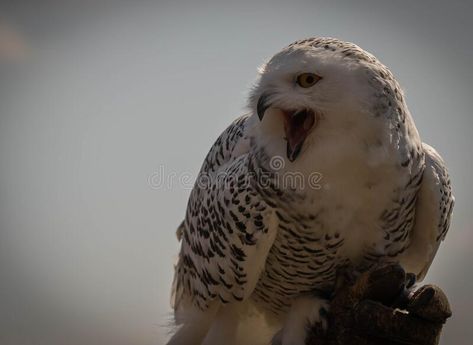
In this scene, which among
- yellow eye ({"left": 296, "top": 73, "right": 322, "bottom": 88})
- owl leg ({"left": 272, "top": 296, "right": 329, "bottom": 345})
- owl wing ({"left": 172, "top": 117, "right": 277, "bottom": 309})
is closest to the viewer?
yellow eye ({"left": 296, "top": 73, "right": 322, "bottom": 88})

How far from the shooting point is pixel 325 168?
116 inches

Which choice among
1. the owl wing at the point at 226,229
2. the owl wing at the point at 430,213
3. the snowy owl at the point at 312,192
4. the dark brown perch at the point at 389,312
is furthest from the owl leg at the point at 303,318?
the owl wing at the point at 430,213

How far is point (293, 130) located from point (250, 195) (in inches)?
14.1

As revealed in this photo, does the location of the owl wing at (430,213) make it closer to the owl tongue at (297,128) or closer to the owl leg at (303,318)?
the owl leg at (303,318)

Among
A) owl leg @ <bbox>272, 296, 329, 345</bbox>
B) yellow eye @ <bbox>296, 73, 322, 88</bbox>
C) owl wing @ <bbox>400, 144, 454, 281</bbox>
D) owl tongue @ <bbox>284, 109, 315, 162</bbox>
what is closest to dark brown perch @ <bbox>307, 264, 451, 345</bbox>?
owl leg @ <bbox>272, 296, 329, 345</bbox>

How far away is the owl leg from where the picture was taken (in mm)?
3221

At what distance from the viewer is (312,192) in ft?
9.77

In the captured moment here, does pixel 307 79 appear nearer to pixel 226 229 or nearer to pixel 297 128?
pixel 297 128

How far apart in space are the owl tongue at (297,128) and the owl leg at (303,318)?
726 mm

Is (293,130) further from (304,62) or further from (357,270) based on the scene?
(357,270)

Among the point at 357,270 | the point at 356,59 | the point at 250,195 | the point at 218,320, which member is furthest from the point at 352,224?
the point at 218,320

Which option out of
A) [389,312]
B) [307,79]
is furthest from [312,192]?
[389,312]

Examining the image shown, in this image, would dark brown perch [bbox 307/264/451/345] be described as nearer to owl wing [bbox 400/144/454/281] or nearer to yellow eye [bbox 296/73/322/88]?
owl wing [bbox 400/144/454/281]

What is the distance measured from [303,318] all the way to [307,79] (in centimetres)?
111
